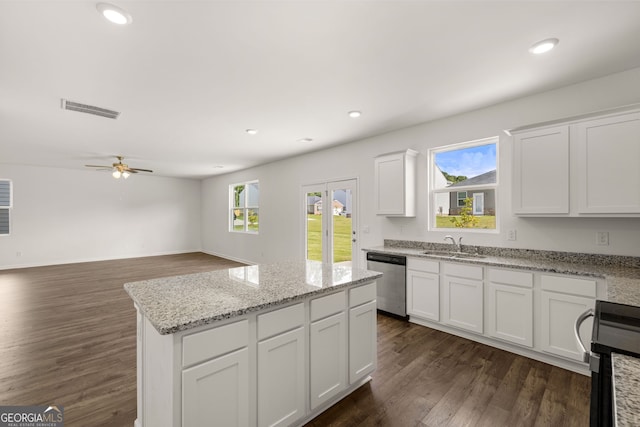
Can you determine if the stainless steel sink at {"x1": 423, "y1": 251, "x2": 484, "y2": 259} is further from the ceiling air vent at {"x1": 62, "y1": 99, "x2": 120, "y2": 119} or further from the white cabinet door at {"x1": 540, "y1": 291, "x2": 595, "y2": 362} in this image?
the ceiling air vent at {"x1": 62, "y1": 99, "x2": 120, "y2": 119}

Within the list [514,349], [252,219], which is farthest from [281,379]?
[252,219]

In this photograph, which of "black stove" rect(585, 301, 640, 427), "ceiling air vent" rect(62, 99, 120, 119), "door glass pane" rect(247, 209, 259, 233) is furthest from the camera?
"door glass pane" rect(247, 209, 259, 233)

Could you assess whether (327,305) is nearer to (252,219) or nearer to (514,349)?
(514,349)

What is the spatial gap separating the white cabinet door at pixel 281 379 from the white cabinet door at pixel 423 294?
2156 mm

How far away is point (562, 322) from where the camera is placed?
2.55 meters

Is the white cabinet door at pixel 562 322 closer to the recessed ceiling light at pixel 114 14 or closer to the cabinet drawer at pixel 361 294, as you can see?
the cabinet drawer at pixel 361 294

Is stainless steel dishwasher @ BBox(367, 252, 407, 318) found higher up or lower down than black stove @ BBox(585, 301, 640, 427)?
lower down

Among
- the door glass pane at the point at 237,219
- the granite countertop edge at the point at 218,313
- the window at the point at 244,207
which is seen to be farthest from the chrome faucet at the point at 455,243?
the door glass pane at the point at 237,219

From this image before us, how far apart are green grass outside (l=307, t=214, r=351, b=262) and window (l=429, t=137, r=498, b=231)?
1623 millimetres

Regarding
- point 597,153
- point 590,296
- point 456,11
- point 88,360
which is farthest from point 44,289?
point 597,153

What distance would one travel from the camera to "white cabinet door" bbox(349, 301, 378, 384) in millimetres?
2168

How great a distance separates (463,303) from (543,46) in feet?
8.23

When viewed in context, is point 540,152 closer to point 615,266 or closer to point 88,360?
point 615,266

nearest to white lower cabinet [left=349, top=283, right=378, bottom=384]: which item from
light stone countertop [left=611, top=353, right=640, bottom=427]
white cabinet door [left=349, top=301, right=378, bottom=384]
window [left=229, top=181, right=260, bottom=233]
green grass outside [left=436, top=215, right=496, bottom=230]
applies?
white cabinet door [left=349, top=301, right=378, bottom=384]
